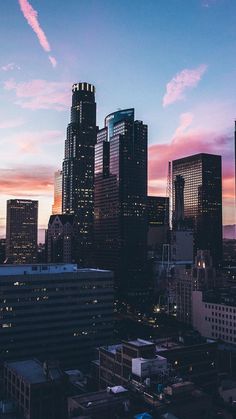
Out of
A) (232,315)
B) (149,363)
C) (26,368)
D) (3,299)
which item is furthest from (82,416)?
(232,315)

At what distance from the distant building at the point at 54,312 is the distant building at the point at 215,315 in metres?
49.3

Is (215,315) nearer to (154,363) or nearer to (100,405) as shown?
(154,363)

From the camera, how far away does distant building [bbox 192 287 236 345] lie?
527 feet

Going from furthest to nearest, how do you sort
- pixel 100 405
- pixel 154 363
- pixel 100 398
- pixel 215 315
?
1. pixel 215 315
2. pixel 154 363
3. pixel 100 398
4. pixel 100 405

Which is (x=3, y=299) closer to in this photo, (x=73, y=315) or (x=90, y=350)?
(x=73, y=315)

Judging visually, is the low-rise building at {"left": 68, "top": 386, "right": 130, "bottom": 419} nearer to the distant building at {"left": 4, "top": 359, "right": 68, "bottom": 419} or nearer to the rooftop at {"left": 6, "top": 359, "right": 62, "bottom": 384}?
the distant building at {"left": 4, "top": 359, "right": 68, "bottom": 419}

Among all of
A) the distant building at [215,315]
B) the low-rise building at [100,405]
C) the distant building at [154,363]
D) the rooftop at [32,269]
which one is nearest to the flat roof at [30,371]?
the distant building at [154,363]

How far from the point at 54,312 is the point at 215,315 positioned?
70.8 meters

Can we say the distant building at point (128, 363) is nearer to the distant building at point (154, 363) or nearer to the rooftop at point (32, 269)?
the distant building at point (154, 363)

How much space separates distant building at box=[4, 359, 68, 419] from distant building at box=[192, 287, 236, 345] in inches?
3366

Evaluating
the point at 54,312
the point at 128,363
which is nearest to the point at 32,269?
the point at 54,312

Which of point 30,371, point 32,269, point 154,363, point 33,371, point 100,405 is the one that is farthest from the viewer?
point 32,269

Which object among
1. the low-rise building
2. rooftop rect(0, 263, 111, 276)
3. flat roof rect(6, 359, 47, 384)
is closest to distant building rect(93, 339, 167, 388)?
the low-rise building

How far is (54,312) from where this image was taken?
127 metres
